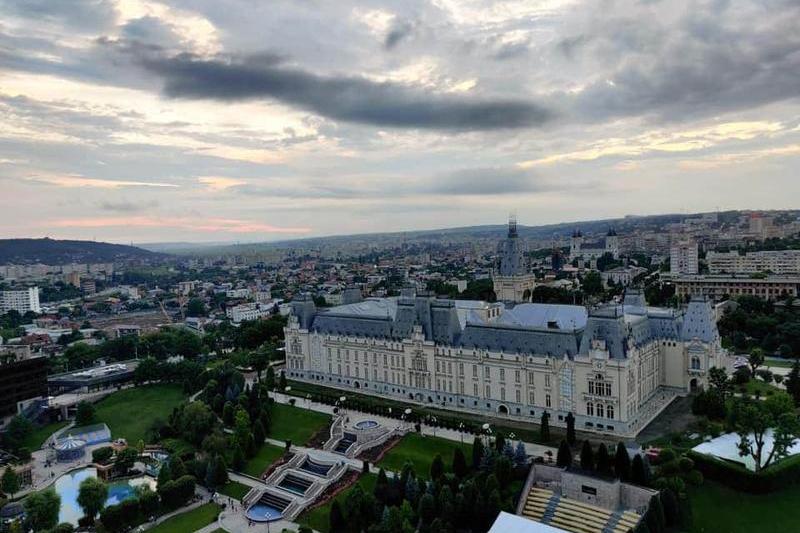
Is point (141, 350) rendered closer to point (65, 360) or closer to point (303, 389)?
point (65, 360)

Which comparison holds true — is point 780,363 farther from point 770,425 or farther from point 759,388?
point 770,425

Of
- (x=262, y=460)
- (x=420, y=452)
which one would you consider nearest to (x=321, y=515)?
(x=420, y=452)

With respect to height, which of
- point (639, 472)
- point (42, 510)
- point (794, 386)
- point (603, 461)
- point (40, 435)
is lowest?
point (40, 435)

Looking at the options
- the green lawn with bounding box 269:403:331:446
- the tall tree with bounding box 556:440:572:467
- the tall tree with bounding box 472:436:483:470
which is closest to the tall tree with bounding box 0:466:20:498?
the green lawn with bounding box 269:403:331:446

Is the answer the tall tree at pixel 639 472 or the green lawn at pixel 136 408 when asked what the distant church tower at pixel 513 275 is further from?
the tall tree at pixel 639 472

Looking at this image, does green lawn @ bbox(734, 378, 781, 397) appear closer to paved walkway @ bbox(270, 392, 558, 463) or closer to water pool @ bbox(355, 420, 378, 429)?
paved walkway @ bbox(270, 392, 558, 463)

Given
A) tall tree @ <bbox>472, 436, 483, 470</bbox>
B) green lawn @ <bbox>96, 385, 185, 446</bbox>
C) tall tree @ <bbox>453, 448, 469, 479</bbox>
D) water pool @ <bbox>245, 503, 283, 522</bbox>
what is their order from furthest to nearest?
1. green lawn @ <bbox>96, 385, 185, 446</bbox>
2. tall tree @ <bbox>472, 436, 483, 470</bbox>
3. tall tree @ <bbox>453, 448, 469, 479</bbox>
4. water pool @ <bbox>245, 503, 283, 522</bbox>

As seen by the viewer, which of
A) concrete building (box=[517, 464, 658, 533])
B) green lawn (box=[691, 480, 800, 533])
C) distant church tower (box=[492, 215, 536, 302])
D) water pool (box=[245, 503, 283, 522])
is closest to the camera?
green lawn (box=[691, 480, 800, 533])
